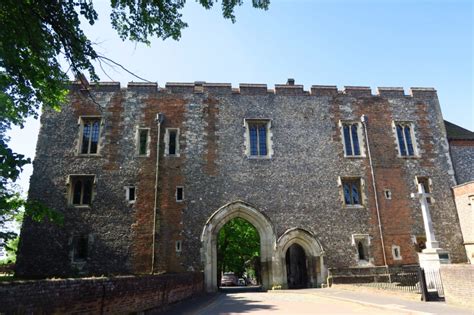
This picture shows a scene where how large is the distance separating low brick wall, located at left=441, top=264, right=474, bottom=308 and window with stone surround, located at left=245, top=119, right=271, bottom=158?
11.3 m

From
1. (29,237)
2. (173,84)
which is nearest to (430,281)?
(173,84)

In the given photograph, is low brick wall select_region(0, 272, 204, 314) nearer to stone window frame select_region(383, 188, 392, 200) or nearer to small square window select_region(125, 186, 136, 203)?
small square window select_region(125, 186, 136, 203)

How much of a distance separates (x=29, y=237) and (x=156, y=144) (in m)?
7.76

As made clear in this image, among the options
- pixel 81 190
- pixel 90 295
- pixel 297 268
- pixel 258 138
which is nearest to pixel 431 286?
pixel 297 268

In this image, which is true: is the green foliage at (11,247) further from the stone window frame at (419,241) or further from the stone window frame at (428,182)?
the stone window frame at (428,182)

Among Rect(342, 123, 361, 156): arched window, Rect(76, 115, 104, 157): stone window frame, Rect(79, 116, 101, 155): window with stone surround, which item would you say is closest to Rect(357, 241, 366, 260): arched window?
Rect(342, 123, 361, 156): arched window

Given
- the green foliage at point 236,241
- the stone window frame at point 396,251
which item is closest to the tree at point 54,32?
the stone window frame at point 396,251

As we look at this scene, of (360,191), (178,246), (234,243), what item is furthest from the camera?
(234,243)

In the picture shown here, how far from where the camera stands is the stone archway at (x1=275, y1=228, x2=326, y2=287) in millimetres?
17453

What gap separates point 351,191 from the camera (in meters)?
19.2

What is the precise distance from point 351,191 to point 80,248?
588 inches

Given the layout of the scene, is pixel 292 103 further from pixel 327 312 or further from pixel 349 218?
pixel 327 312

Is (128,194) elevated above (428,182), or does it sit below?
below

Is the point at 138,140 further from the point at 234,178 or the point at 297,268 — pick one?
the point at 297,268
